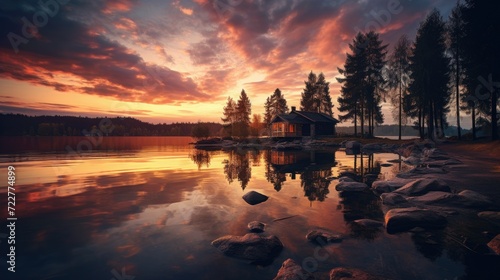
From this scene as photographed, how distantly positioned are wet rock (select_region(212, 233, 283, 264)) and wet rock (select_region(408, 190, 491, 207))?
5846mm

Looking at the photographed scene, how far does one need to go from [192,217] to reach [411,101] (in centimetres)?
4077

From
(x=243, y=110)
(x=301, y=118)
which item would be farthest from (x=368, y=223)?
(x=243, y=110)

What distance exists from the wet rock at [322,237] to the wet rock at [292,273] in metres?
1.48

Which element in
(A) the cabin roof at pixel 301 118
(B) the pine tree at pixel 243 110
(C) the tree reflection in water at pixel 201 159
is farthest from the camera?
(B) the pine tree at pixel 243 110

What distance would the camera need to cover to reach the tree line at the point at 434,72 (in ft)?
69.9

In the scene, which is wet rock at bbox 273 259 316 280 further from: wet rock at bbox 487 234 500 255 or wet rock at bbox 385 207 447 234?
wet rock at bbox 487 234 500 255

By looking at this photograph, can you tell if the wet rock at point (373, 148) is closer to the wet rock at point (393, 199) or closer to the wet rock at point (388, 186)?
the wet rock at point (388, 186)

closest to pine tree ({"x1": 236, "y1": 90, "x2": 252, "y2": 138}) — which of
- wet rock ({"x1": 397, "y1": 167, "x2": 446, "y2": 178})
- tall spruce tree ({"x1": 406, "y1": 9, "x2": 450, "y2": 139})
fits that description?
tall spruce tree ({"x1": 406, "y1": 9, "x2": 450, "y2": 139})

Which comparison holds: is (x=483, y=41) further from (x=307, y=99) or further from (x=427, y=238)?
(x=307, y=99)

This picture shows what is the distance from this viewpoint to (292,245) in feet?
17.7

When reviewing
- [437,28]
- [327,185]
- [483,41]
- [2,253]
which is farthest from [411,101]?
[2,253]

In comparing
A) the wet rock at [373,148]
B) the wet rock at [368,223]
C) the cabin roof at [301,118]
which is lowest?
the wet rock at [368,223]

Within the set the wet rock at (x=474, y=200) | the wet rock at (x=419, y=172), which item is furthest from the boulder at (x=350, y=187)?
the wet rock at (x=474, y=200)

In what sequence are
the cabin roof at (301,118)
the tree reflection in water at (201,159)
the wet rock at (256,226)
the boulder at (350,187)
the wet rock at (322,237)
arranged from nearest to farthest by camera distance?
1. the wet rock at (322,237)
2. the wet rock at (256,226)
3. the boulder at (350,187)
4. the tree reflection in water at (201,159)
5. the cabin roof at (301,118)
